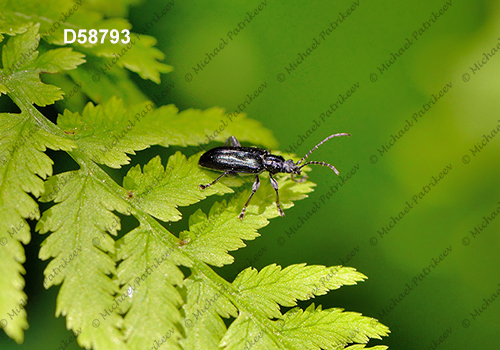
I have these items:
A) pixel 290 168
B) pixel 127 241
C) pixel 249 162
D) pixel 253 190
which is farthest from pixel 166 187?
pixel 290 168

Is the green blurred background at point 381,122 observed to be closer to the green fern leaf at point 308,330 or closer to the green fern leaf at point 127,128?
the green fern leaf at point 127,128

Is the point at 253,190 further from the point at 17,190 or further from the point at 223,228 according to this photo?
the point at 17,190

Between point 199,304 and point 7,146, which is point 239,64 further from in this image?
point 199,304

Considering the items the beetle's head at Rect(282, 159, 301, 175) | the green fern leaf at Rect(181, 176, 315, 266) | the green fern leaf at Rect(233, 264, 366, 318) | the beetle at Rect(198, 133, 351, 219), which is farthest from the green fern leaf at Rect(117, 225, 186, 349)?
the beetle's head at Rect(282, 159, 301, 175)

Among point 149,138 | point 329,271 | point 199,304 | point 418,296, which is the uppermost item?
point 418,296

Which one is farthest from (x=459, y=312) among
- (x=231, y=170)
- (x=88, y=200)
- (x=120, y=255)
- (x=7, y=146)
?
(x=7, y=146)
